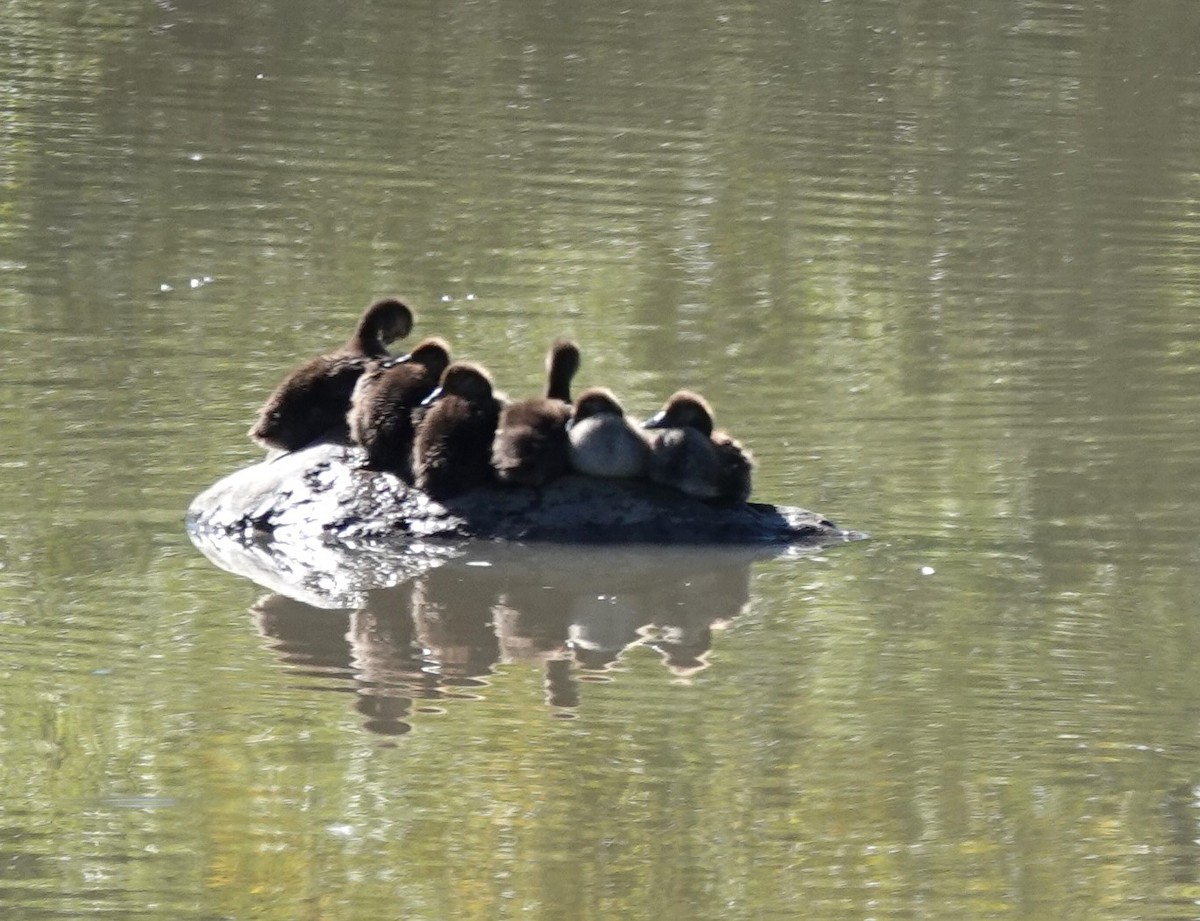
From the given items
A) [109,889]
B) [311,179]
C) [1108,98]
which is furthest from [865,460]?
[1108,98]

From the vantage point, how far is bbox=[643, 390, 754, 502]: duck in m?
10.4

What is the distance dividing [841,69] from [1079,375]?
11917 millimetres

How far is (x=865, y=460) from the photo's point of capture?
11.8 metres

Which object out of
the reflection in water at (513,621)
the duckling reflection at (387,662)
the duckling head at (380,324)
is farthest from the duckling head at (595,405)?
the duckling head at (380,324)

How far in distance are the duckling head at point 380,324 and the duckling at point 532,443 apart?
1.19 metres

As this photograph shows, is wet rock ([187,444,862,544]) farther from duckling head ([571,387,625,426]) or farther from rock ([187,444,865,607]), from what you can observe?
duckling head ([571,387,625,426])

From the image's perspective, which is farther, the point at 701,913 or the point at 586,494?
the point at 586,494

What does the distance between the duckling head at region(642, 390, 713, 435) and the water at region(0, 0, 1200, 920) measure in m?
0.58

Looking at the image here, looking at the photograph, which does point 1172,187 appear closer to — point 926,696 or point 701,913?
point 926,696

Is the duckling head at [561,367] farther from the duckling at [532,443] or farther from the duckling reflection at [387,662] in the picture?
the duckling reflection at [387,662]

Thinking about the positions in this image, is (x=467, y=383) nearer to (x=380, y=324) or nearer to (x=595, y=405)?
(x=595, y=405)

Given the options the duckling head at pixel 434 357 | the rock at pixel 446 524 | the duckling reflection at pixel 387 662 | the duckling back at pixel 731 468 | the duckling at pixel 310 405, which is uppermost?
the duckling head at pixel 434 357

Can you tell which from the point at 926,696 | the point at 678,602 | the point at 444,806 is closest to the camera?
the point at 444,806

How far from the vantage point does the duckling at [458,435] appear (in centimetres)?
1043
